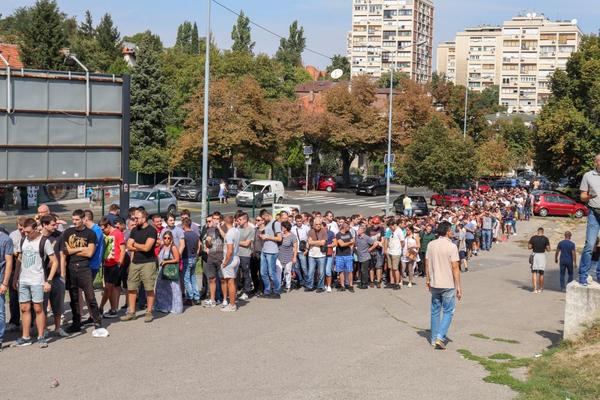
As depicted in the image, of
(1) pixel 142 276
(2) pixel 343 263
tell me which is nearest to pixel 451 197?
(2) pixel 343 263

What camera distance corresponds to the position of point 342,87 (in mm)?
56188

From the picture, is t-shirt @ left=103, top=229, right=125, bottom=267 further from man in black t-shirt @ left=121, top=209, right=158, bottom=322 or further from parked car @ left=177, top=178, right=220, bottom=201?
parked car @ left=177, top=178, right=220, bottom=201

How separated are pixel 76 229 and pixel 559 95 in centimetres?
4453

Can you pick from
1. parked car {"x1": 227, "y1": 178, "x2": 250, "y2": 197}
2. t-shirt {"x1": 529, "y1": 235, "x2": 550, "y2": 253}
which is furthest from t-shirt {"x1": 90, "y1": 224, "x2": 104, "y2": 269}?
parked car {"x1": 227, "y1": 178, "x2": 250, "y2": 197}

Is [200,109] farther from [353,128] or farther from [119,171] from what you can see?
[119,171]

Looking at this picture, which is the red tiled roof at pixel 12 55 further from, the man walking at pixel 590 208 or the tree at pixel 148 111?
the man walking at pixel 590 208

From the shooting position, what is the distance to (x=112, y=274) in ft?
35.3

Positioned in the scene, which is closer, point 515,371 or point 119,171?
point 515,371

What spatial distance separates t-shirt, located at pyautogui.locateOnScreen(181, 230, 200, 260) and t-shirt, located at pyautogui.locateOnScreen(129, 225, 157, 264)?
1358 millimetres

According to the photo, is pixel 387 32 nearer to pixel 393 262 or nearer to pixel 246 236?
pixel 393 262

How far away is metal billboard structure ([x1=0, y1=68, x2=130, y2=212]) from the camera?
43.4 feet

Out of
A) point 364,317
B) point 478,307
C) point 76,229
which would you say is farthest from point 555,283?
point 76,229

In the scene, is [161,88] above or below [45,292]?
above

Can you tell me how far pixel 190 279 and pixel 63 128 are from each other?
14.5 feet
